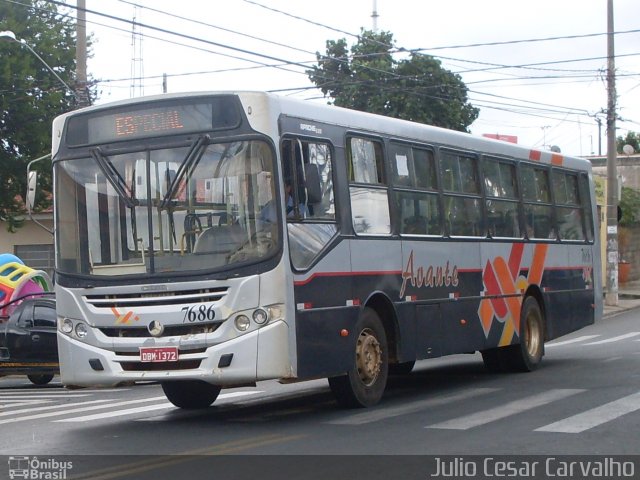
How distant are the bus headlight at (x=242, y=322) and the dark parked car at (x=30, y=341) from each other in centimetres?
832

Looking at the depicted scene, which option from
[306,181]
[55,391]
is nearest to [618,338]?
[55,391]

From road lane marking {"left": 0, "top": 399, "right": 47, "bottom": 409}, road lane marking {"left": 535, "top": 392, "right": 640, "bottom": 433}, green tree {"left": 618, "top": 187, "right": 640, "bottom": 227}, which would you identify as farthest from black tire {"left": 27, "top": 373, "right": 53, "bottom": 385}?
green tree {"left": 618, "top": 187, "right": 640, "bottom": 227}

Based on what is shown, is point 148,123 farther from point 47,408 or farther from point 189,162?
point 47,408

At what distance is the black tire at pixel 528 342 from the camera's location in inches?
639

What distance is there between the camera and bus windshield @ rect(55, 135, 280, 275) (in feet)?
35.4

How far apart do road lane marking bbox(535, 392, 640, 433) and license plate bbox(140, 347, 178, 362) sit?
3435 millimetres

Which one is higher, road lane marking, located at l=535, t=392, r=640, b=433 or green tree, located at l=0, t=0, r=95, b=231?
green tree, located at l=0, t=0, r=95, b=231

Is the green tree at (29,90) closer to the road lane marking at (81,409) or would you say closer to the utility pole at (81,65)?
the utility pole at (81,65)

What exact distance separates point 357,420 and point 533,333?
241 inches

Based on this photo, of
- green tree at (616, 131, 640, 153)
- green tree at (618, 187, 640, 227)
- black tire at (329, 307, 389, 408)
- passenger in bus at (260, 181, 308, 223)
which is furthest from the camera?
green tree at (616, 131, 640, 153)

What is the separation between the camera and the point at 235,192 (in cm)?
1083

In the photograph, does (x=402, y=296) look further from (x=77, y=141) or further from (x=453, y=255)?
(x=77, y=141)

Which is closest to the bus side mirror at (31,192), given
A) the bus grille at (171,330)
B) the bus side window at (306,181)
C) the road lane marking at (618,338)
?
the bus grille at (171,330)

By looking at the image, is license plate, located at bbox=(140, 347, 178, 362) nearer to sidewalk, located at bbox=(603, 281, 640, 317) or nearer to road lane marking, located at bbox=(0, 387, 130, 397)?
road lane marking, located at bbox=(0, 387, 130, 397)
